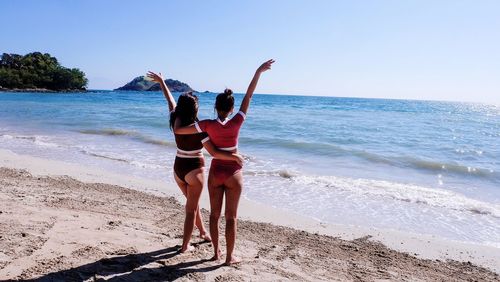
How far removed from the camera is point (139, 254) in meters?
4.58

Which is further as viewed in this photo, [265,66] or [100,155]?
[100,155]

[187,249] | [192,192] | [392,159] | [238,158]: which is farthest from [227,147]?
[392,159]

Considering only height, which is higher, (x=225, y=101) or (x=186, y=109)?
(x=225, y=101)

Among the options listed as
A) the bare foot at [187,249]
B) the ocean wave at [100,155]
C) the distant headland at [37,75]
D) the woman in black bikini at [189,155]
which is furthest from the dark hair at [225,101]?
the distant headland at [37,75]

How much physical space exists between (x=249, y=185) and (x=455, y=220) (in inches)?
166

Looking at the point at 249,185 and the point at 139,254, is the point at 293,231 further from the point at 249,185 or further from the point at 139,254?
the point at 249,185

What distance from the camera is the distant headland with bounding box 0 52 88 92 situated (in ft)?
283

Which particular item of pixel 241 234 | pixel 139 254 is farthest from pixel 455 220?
pixel 139 254

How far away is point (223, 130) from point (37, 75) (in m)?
100

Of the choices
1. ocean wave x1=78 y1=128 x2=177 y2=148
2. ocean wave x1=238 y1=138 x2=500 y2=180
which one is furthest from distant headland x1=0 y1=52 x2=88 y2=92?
ocean wave x1=238 y1=138 x2=500 y2=180

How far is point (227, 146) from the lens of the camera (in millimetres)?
4078

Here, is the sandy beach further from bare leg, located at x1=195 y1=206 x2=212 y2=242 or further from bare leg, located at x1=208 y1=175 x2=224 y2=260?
bare leg, located at x1=208 y1=175 x2=224 y2=260

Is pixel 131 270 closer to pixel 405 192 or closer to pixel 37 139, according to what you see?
pixel 405 192

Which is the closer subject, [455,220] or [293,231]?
[293,231]
